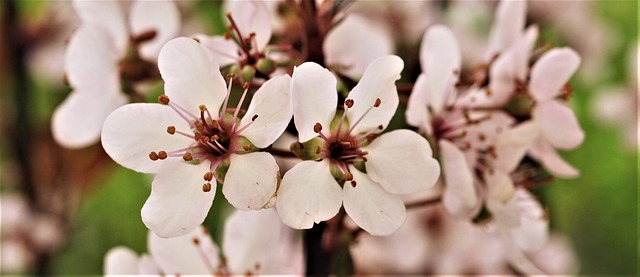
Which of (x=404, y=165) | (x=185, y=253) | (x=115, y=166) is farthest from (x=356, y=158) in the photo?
(x=115, y=166)

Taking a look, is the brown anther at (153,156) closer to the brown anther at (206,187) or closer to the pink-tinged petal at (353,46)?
the brown anther at (206,187)

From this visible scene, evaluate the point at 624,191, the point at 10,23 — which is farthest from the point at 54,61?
the point at 624,191

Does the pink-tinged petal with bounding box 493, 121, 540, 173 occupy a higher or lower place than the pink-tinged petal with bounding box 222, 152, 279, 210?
lower

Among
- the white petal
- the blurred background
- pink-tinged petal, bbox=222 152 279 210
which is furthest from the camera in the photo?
the blurred background

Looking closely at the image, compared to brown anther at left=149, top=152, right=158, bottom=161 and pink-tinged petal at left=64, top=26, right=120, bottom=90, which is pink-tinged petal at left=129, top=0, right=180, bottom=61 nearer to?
pink-tinged petal at left=64, top=26, right=120, bottom=90

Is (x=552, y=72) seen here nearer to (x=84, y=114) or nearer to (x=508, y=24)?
(x=508, y=24)

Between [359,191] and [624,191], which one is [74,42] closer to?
[359,191]

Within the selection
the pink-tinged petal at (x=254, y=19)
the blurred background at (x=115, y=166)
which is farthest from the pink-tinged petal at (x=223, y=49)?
the blurred background at (x=115, y=166)

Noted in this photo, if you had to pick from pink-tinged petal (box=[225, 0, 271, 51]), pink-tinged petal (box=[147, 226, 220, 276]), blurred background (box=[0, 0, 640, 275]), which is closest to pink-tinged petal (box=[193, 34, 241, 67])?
pink-tinged petal (box=[225, 0, 271, 51])
